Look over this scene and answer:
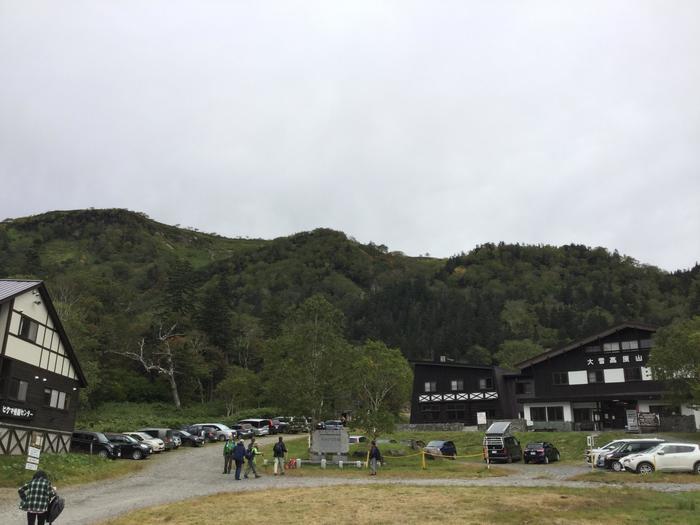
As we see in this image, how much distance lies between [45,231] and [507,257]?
481ft

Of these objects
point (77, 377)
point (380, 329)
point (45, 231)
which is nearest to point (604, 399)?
point (77, 377)

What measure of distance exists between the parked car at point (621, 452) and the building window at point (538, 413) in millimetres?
26063

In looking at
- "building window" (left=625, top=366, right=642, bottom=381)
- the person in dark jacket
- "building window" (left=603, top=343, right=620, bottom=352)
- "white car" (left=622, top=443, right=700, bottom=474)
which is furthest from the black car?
"building window" (left=603, top=343, right=620, bottom=352)

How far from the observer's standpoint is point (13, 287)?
3100 centimetres

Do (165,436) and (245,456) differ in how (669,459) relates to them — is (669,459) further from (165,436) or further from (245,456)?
(165,436)

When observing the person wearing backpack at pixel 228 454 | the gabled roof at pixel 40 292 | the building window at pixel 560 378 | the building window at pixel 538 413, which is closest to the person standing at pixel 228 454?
the person wearing backpack at pixel 228 454

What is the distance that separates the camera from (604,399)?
49.7 metres

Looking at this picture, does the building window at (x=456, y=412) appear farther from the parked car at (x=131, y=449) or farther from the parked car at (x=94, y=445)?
the parked car at (x=94, y=445)

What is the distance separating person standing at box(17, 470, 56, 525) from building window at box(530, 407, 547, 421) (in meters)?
47.7

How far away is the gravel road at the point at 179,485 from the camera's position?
17.5m

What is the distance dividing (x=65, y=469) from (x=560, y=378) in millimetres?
40773

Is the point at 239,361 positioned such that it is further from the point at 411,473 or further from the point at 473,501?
the point at 473,501

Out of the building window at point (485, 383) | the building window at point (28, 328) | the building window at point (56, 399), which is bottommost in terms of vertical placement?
the building window at point (56, 399)

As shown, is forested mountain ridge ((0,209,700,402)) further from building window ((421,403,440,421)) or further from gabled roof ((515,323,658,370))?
gabled roof ((515,323,658,370))
